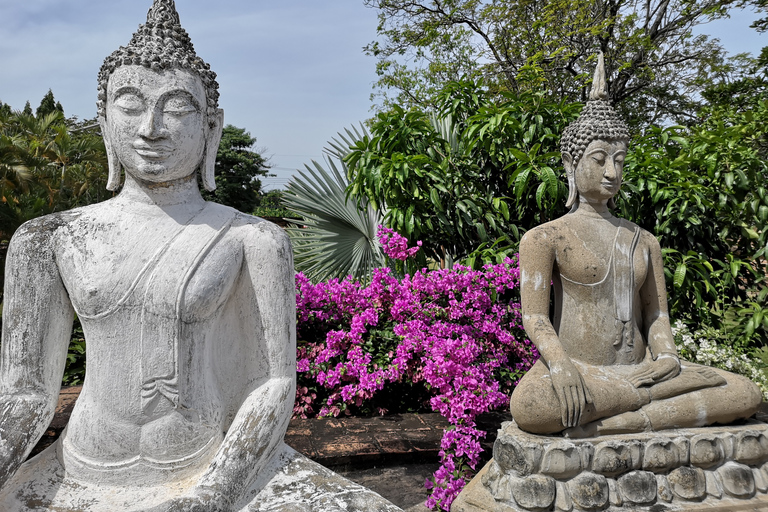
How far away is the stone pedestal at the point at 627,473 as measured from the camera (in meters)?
2.70

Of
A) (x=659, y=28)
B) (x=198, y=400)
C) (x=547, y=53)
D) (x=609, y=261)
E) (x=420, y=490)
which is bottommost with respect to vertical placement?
(x=420, y=490)

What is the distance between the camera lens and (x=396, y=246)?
502 centimetres

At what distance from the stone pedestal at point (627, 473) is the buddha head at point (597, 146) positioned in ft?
4.43

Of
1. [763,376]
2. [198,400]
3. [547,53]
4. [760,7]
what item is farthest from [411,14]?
[198,400]

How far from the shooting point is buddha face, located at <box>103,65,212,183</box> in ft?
5.09

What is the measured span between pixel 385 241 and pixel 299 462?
350 centimetres

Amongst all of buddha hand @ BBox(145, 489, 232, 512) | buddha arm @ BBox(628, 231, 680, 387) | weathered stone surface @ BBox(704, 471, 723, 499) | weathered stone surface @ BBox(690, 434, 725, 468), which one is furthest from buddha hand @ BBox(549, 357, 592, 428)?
buddha hand @ BBox(145, 489, 232, 512)

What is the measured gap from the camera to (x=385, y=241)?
505 cm

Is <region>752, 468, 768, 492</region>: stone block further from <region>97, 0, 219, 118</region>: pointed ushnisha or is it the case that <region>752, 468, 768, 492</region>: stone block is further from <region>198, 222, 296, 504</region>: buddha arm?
<region>97, 0, 219, 118</region>: pointed ushnisha

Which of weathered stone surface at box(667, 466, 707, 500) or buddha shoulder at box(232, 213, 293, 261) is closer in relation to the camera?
buddha shoulder at box(232, 213, 293, 261)

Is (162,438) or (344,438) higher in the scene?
(162,438)

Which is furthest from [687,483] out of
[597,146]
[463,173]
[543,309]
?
[463,173]

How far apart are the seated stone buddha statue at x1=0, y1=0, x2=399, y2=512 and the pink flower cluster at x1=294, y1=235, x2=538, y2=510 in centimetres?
221

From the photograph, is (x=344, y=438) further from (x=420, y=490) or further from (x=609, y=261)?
(x=609, y=261)
